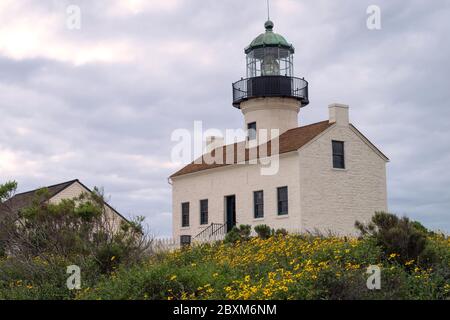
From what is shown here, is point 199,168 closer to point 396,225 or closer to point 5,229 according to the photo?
point 5,229

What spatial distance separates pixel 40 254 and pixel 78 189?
20.2 metres

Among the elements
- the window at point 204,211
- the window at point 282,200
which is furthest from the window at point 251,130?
the window at point 282,200

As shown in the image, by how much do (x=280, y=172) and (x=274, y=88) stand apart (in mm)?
6066

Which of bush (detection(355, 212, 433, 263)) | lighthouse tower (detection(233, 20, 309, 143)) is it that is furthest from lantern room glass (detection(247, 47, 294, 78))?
bush (detection(355, 212, 433, 263))

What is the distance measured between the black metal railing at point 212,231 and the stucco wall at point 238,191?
0.73 feet

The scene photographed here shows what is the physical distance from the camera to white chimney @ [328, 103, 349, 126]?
30.4 metres

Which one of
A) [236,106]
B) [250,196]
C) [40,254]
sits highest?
[236,106]

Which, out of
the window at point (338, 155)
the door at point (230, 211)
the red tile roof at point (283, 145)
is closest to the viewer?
the red tile roof at point (283, 145)

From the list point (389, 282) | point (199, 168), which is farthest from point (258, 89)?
point (389, 282)

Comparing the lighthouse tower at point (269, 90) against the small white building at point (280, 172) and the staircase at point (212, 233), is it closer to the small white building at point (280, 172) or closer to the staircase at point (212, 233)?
the small white building at point (280, 172)

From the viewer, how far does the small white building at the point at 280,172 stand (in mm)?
29578

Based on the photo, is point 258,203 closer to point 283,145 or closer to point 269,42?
point 283,145

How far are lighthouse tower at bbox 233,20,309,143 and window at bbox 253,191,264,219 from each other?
11.9 ft

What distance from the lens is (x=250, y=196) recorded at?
31.7 metres
